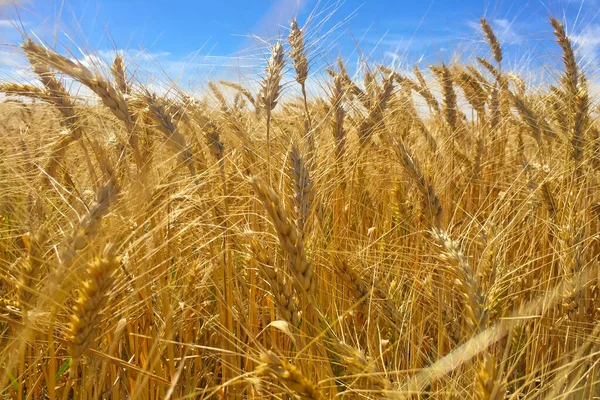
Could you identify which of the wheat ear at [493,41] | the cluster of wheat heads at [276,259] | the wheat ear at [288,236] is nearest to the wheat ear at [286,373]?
the cluster of wheat heads at [276,259]

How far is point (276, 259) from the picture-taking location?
1480 mm

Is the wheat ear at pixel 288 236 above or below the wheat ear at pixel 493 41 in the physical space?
below

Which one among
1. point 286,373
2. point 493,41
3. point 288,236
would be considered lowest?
point 286,373

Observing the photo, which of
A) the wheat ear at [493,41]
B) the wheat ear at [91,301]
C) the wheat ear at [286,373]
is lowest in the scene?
the wheat ear at [286,373]

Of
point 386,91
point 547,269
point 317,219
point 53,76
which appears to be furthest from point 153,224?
point 547,269

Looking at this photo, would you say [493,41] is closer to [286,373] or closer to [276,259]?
[276,259]

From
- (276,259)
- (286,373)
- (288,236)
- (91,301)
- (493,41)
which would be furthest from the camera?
(493,41)

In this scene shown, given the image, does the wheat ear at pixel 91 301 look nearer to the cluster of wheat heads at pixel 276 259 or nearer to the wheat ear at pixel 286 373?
the cluster of wheat heads at pixel 276 259

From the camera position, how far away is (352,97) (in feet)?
7.96

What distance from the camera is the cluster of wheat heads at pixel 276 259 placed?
1036 millimetres

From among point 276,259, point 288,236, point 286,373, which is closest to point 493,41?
point 276,259

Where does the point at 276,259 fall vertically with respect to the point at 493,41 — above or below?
below

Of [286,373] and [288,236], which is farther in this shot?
[288,236]

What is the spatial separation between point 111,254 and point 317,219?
0.77 m
